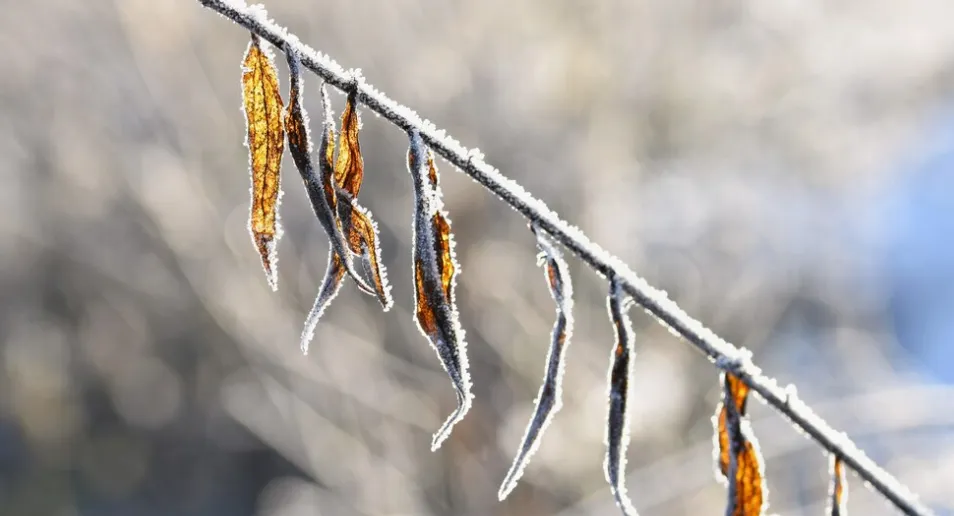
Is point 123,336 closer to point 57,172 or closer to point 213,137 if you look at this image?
point 57,172

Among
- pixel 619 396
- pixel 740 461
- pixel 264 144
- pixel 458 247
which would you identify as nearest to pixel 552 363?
pixel 619 396

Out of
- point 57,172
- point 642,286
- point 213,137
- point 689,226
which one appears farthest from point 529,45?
point 642,286

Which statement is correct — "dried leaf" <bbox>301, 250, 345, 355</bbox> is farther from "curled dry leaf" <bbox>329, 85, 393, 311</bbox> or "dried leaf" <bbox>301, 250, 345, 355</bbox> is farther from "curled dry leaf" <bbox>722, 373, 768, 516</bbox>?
"curled dry leaf" <bbox>722, 373, 768, 516</bbox>

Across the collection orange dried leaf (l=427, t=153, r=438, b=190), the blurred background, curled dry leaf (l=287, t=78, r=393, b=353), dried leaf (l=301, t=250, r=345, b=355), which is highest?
the blurred background

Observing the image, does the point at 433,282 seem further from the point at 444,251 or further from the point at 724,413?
the point at 724,413

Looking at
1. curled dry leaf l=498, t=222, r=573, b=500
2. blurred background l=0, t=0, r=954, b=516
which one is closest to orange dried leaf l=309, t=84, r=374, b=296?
curled dry leaf l=498, t=222, r=573, b=500

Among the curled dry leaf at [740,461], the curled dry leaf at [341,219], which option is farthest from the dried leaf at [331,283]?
the curled dry leaf at [740,461]

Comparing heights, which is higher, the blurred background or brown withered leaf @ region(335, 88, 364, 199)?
the blurred background
